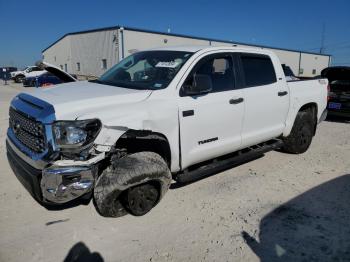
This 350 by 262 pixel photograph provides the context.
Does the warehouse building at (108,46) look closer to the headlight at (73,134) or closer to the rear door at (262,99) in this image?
the rear door at (262,99)

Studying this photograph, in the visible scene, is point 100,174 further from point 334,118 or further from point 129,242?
point 334,118

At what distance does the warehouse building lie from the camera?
28566 mm

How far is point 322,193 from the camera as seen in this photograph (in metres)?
4.50

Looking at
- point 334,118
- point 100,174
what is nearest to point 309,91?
point 100,174

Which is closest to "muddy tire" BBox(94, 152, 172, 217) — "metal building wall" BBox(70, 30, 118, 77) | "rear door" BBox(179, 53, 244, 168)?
"rear door" BBox(179, 53, 244, 168)

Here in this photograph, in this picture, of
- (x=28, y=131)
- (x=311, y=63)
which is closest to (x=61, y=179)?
(x=28, y=131)

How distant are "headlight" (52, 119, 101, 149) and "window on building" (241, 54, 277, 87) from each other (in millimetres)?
2596

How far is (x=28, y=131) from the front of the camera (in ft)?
11.0

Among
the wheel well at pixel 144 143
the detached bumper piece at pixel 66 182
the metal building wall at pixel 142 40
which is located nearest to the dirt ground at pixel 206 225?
the detached bumper piece at pixel 66 182

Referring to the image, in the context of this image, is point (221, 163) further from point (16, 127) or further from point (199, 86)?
point (16, 127)

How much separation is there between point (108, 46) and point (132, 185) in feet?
95.5

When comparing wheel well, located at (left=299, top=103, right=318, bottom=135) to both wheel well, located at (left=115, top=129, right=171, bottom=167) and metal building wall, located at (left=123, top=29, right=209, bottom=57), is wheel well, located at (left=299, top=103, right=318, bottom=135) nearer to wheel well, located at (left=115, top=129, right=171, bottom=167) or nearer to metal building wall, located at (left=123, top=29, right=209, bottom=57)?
wheel well, located at (left=115, top=129, right=171, bottom=167)

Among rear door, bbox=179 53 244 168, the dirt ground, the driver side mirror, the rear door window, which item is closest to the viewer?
the dirt ground

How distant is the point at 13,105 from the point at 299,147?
16.3ft
